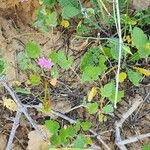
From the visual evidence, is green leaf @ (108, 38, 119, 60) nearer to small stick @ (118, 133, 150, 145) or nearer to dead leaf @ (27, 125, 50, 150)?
small stick @ (118, 133, 150, 145)

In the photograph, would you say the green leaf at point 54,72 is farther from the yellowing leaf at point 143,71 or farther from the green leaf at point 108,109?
the yellowing leaf at point 143,71

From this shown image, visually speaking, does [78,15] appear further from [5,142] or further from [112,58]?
[5,142]

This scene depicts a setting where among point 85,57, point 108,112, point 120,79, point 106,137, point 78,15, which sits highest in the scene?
point 78,15

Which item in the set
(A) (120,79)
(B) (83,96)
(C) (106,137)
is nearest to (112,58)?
(A) (120,79)

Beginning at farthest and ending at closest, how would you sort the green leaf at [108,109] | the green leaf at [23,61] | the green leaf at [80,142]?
1. the green leaf at [23,61]
2. the green leaf at [108,109]
3. the green leaf at [80,142]

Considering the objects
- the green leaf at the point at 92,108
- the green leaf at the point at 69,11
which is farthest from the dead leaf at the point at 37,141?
the green leaf at the point at 69,11

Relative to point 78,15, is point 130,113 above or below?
below

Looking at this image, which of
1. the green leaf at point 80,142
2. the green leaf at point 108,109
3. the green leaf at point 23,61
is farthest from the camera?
the green leaf at point 23,61
